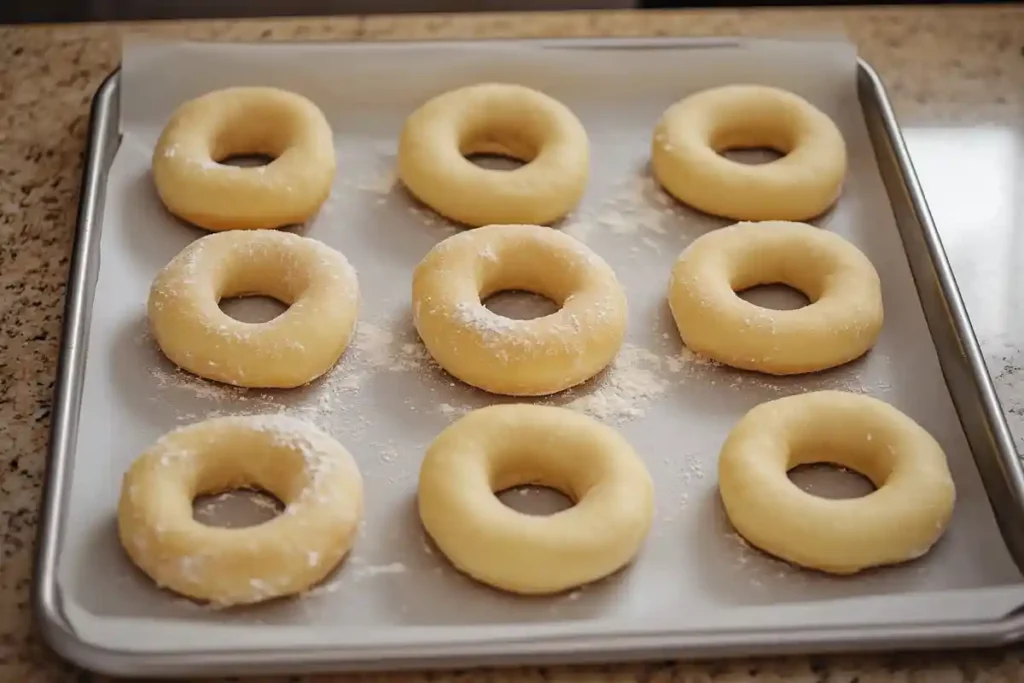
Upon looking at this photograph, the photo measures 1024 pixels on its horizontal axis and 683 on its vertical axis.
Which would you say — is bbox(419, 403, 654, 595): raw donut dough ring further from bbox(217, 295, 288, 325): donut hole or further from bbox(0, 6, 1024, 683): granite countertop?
bbox(217, 295, 288, 325): donut hole

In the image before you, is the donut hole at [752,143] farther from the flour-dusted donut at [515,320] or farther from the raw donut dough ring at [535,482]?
the raw donut dough ring at [535,482]

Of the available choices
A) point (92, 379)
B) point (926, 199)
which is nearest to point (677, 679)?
point (92, 379)

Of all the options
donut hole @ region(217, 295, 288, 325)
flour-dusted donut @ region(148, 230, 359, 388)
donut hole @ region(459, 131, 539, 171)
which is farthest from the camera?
donut hole @ region(459, 131, 539, 171)

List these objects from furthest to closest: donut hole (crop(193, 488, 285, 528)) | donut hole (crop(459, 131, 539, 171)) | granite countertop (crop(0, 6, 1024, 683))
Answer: donut hole (crop(459, 131, 539, 171)) < donut hole (crop(193, 488, 285, 528)) < granite countertop (crop(0, 6, 1024, 683))

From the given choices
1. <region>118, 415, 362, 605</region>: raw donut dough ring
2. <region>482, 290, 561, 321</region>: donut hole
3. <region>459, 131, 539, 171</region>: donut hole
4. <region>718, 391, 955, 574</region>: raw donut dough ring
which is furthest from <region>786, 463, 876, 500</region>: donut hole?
<region>459, 131, 539, 171</region>: donut hole

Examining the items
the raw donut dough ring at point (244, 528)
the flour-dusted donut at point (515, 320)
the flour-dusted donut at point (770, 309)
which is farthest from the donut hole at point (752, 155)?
the raw donut dough ring at point (244, 528)

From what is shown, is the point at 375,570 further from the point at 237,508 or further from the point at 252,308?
the point at 252,308

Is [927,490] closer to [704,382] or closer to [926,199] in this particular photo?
[704,382]
